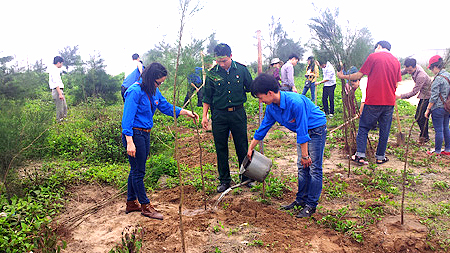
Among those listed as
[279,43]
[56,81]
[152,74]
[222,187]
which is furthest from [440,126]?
[279,43]

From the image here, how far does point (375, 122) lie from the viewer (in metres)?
5.16

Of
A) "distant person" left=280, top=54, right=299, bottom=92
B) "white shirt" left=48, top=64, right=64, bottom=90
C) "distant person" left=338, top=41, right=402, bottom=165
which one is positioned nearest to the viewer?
"distant person" left=338, top=41, right=402, bottom=165

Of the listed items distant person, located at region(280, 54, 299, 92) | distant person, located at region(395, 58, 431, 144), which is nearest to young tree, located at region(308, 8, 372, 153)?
distant person, located at region(395, 58, 431, 144)

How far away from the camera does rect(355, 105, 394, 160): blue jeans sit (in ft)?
16.6

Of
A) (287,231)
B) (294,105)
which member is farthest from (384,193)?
(294,105)

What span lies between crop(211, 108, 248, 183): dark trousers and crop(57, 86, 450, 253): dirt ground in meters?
0.44

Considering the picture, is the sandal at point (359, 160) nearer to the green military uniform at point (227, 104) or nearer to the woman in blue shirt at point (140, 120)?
the green military uniform at point (227, 104)

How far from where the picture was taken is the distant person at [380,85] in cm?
492

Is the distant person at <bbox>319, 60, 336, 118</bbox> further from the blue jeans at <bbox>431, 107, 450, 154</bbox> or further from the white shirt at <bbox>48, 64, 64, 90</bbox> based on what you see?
the white shirt at <bbox>48, 64, 64, 90</bbox>

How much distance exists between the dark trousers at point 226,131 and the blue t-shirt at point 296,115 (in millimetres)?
798

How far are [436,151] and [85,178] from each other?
6.19 metres

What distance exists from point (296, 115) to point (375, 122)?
270 centimetres

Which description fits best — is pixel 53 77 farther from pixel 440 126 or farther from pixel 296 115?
pixel 440 126

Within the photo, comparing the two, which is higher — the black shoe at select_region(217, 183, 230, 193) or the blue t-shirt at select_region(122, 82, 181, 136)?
the blue t-shirt at select_region(122, 82, 181, 136)
